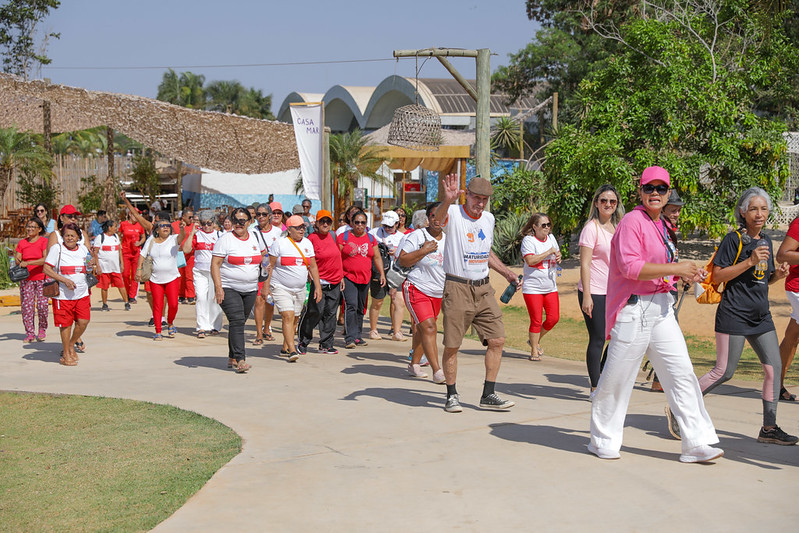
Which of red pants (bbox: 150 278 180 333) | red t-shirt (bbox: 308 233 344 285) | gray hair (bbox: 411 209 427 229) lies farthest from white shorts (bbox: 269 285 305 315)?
red pants (bbox: 150 278 180 333)

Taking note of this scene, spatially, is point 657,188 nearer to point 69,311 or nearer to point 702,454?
→ point 702,454

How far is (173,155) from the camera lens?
91.2ft

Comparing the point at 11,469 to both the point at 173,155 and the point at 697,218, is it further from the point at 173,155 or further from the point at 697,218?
the point at 173,155

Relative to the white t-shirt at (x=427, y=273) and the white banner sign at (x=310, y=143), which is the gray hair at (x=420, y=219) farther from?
the white banner sign at (x=310, y=143)

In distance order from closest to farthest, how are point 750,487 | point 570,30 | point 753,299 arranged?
1. point 750,487
2. point 753,299
3. point 570,30

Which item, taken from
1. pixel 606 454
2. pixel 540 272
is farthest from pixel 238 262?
pixel 606 454

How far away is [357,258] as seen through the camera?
1159 cm

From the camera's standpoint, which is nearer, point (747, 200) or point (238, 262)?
point (747, 200)

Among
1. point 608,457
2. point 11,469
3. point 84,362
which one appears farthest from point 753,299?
point 84,362

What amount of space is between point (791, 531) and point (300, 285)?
6.83 meters

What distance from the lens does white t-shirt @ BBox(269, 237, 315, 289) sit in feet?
33.8

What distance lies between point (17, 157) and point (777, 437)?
93.8 feet

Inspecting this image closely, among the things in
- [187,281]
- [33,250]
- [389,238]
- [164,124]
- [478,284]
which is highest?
[164,124]

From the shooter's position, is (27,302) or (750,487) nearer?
(750,487)
